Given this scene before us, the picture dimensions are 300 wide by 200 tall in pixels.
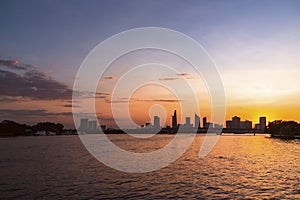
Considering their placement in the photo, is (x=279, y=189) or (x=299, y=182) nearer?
(x=279, y=189)

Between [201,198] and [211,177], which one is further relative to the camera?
[211,177]

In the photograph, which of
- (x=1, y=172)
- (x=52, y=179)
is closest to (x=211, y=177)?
(x=52, y=179)

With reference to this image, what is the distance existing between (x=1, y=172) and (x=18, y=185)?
1714 cm

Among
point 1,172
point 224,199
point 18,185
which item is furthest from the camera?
point 1,172

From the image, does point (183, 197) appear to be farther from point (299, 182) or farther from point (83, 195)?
point (299, 182)

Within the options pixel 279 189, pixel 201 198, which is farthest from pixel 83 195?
pixel 279 189

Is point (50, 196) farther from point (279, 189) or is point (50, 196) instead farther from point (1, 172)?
point (279, 189)

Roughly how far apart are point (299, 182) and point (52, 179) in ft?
143

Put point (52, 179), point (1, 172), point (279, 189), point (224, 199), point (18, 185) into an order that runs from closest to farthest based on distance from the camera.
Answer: point (224, 199) < point (279, 189) < point (18, 185) < point (52, 179) < point (1, 172)

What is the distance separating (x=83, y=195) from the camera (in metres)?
39.7

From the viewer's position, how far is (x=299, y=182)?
1932 inches

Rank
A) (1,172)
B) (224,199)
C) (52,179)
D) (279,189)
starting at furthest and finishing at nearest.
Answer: (1,172), (52,179), (279,189), (224,199)

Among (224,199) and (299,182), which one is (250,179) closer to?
(299,182)

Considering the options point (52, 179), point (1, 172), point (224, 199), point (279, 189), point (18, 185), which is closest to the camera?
point (224, 199)
